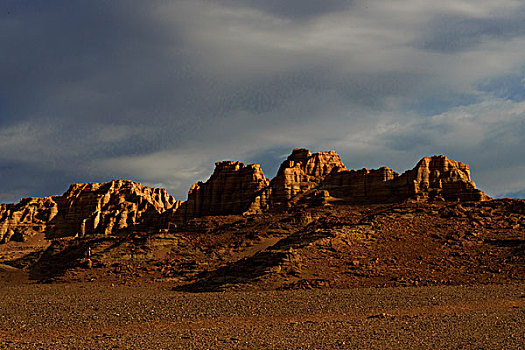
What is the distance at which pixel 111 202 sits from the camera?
174m

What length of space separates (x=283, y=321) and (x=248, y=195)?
3644 inches

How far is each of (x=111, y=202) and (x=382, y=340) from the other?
546ft

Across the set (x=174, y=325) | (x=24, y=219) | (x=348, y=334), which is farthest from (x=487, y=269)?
(x=24, y=219)

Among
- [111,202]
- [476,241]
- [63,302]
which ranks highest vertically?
[111,202]

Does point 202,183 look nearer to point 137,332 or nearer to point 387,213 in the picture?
point 387,213

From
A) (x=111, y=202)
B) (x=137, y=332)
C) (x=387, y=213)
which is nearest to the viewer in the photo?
(x=137, y=332)

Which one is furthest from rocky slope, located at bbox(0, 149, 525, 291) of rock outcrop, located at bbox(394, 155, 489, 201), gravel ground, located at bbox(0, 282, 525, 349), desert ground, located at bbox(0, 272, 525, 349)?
gravel ground, located at bbox(0, 282, 525, 349)

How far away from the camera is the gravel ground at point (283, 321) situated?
18.1 metres

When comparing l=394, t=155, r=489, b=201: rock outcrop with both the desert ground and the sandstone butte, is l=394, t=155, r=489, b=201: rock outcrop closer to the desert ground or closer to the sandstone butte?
the sandstone butte

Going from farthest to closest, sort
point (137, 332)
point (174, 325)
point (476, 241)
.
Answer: point (476, 241) < point (174, 325) < point (137, 332)

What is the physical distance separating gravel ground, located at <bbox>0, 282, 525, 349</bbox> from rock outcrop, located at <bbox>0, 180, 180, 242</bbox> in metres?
116

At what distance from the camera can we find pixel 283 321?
23.0 metres

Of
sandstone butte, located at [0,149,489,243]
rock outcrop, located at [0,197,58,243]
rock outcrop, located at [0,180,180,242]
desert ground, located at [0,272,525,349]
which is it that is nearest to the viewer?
desert ground, located at [0,272,525,349]

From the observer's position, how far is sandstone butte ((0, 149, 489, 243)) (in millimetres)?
98438
